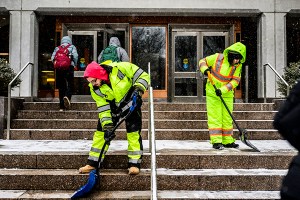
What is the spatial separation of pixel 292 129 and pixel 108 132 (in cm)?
367

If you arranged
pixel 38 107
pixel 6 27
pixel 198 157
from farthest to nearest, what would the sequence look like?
pixel 6 27
pixel 38 107
pixel 198 157

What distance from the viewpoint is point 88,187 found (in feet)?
16.0

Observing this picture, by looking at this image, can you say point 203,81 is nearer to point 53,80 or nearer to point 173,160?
point 53,80

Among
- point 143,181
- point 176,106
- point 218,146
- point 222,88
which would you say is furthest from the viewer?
point 176,106

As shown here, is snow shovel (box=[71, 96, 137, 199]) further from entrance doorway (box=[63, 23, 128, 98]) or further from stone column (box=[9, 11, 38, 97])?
entrance doorway (box=[63, 23, 128, 98])

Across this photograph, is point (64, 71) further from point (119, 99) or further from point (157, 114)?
point (119, 99)

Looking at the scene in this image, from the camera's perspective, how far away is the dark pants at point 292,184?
5.68ft

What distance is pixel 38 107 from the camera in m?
9.66

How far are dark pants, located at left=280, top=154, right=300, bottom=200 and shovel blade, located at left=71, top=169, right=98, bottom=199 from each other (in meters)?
3.41

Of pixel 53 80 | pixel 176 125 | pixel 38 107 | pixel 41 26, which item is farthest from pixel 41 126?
pixel 41 26

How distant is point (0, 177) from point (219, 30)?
384 inches

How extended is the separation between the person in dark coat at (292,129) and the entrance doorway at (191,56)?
447 inches

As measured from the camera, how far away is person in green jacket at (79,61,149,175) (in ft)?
17.5

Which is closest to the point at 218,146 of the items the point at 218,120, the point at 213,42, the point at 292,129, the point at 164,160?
the point at 218,120
